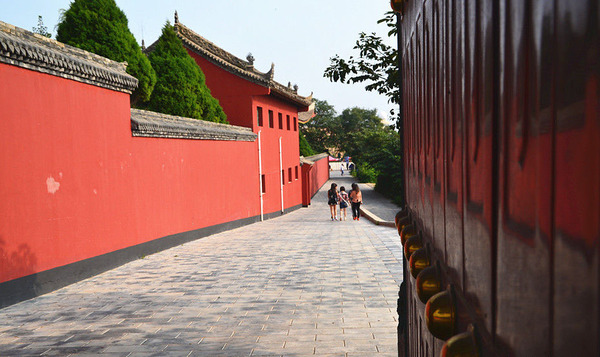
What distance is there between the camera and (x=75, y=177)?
8.98 metres

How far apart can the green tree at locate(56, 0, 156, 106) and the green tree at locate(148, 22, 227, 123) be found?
2.97 metres

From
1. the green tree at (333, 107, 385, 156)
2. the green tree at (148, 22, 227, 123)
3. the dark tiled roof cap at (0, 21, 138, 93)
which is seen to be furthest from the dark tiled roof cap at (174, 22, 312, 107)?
the green tree at (333, 107, 385, 156)

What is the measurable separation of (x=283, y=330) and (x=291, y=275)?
3.17 metres

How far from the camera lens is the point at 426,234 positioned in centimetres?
221

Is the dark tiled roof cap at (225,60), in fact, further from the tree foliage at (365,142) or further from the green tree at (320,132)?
the green tree at (320,132)

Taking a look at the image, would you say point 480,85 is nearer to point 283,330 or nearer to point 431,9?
point 431,9

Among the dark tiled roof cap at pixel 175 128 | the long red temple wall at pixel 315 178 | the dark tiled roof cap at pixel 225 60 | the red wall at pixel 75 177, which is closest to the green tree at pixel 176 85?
the dark tiled roof cap at pixel 175 128

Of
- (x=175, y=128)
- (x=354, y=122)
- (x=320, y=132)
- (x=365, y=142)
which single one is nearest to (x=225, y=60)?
(x=175, y=128)

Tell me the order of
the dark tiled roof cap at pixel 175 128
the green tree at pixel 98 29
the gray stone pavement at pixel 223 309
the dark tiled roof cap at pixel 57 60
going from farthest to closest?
the green tree at pixel 98 29
the dark tiled roof cap at pixel 175 128
the dark tiled roof cap at pixel 57 60
the gray stone pavement at pixel 223 309

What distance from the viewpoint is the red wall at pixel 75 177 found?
739cm

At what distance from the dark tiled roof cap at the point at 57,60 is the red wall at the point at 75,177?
0.15 meters

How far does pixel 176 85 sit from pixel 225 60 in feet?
19.5

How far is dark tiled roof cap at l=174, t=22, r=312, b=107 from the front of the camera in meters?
21.8

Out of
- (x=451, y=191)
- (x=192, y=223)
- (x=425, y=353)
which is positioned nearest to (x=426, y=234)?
(x=425, y=353)
